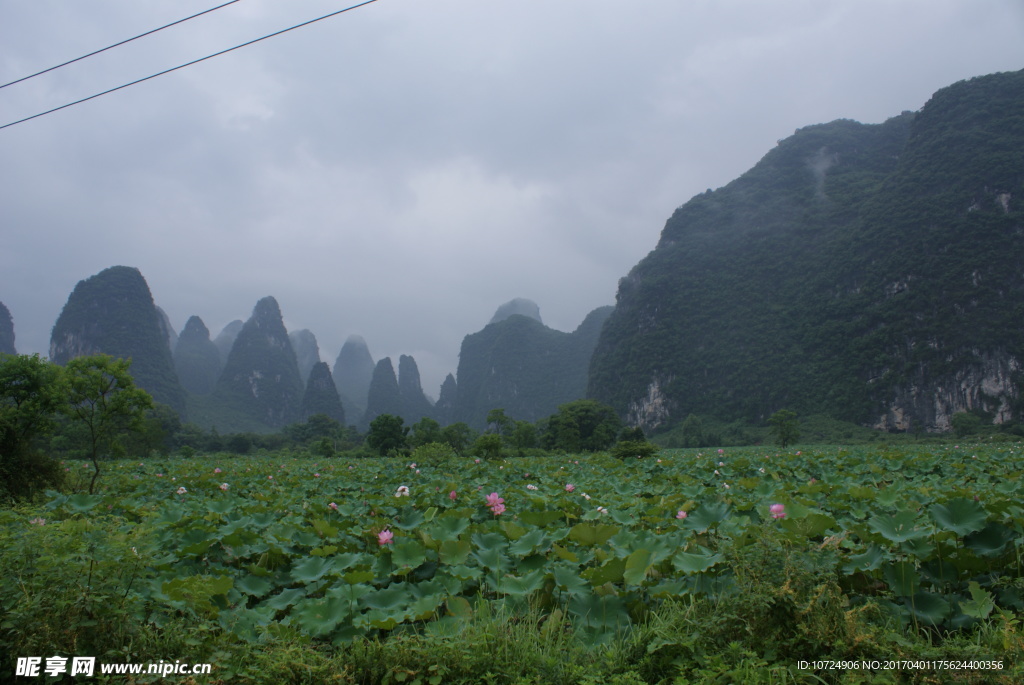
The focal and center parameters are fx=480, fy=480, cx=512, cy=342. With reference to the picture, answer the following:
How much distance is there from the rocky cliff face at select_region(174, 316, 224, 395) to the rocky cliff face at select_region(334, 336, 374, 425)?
40599mm

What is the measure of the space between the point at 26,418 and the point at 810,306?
75.0 m

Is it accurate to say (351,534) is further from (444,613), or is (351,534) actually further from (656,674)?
(656,674)

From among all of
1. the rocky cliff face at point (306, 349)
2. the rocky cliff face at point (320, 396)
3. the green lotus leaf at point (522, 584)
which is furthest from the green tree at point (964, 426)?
the rocky cliff face at point (306, 349)

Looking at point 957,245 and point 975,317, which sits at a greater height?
point 957,245

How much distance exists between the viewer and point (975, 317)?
5003cm

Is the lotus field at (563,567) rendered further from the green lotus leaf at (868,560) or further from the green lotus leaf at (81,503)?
the green lotus leaf at (81,503)

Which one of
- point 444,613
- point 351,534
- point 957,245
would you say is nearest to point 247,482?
point 351,534

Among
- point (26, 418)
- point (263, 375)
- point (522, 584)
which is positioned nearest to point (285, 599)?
point (522, 584)

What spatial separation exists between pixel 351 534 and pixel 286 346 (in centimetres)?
10818

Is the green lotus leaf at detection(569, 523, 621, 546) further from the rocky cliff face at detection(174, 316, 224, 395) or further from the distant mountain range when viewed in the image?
the rocky cliff face at detection(174, 316, 224, 395)

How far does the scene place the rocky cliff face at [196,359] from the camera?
102562mm

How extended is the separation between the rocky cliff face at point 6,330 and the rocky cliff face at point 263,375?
27.8m

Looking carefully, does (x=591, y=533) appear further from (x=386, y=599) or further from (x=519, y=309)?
(x=519, y=309)

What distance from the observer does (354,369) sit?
16350cm
